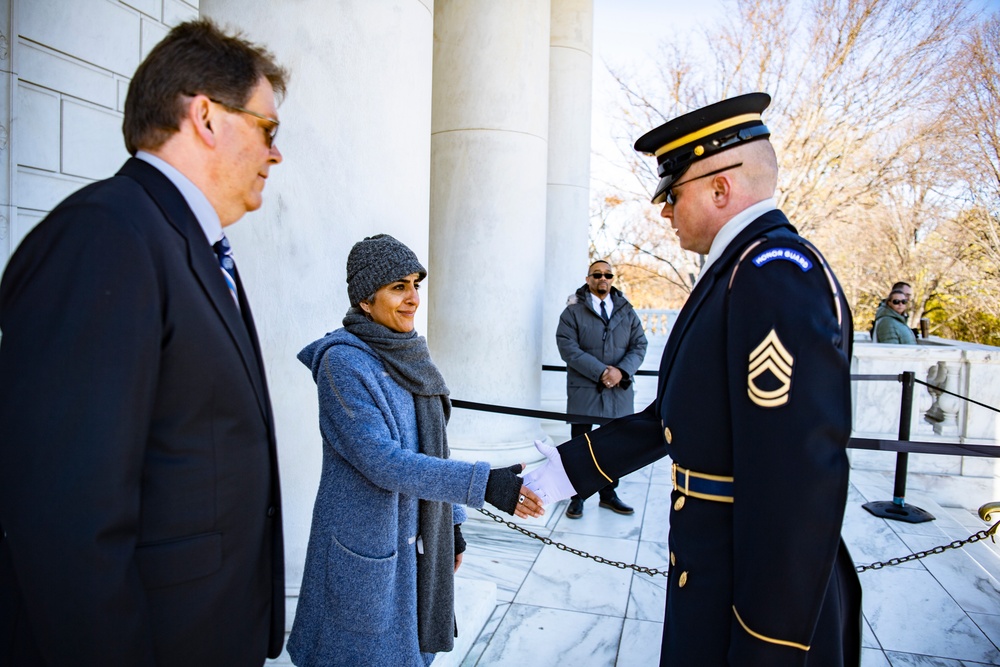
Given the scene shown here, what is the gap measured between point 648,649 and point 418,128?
120 inches

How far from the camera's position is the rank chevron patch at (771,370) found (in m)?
1.67

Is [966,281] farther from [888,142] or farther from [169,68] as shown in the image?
[169,68]

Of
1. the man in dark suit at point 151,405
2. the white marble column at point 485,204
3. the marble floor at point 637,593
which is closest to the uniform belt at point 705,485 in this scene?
the man in dark suit at point 151,405

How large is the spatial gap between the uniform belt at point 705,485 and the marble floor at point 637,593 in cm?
210

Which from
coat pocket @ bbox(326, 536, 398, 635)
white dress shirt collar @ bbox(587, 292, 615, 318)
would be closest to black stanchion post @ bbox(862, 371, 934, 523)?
white dress shirt collar @ bbox(587, 292, 615, 318)

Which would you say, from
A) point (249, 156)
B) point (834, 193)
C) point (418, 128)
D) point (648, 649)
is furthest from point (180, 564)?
point (834, 193)

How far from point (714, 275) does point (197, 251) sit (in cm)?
136

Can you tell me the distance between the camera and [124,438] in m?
1.22

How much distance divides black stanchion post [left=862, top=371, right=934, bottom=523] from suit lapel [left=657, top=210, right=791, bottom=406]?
494cm

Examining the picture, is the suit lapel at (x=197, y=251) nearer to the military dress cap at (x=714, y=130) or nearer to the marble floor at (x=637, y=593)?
the military dress cap at (x=714, y=130)

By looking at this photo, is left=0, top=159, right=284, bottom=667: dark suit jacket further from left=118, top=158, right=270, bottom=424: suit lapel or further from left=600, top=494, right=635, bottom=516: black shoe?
left=600, top=494, right=635, bottom=516: black shoe

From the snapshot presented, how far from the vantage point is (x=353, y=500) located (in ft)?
7.63

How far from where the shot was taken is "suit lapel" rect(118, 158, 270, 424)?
1417 mm

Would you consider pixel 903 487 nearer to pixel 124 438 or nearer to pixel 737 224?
pixel 737 224
